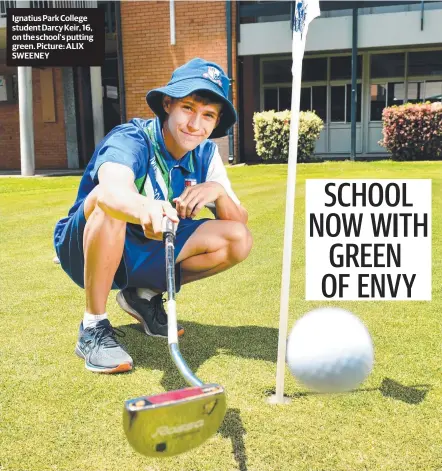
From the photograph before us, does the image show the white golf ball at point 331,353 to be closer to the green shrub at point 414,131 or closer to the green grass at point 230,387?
the green grass at point 230,387

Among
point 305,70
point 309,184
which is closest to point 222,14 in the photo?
point 305,70

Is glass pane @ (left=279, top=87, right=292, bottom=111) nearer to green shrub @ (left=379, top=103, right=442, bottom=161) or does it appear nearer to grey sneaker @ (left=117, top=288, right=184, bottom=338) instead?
green shrub @ (left=379, top=103, right=442, bottom=161)

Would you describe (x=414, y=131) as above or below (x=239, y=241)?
above

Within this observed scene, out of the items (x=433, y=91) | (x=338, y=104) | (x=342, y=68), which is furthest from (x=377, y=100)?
(x=433, y=91)

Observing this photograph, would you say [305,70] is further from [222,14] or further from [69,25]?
[69,25]

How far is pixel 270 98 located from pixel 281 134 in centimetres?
356

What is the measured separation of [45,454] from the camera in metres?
1.86

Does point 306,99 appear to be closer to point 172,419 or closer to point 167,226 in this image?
point 167,226

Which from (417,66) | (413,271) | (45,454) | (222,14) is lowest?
(45,454)

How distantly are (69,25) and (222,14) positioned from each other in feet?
13.3

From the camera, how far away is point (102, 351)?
102 inches

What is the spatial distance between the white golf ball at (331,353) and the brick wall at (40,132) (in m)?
16.6

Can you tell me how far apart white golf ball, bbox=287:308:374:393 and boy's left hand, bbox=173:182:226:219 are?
758 mm

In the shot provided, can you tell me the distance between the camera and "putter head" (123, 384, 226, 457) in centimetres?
146
